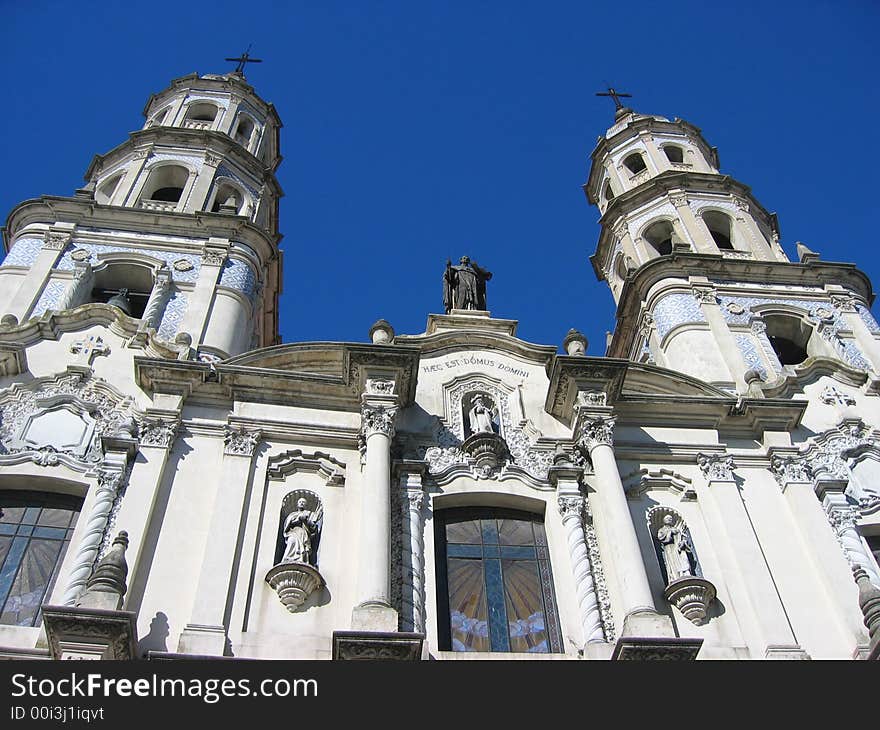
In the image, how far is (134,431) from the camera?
586 inches

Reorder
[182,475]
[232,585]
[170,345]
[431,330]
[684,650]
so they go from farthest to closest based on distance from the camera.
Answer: [431,330] → [170,345] → [182,475] → [232,585] → [684,650]

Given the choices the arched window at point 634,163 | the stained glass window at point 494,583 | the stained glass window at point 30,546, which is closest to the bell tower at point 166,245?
the stained glass window at point 30,546

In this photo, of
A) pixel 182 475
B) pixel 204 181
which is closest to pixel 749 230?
pixel 204 181

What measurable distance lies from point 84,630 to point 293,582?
2.77 metres

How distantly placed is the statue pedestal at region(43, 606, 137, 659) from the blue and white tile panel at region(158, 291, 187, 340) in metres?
8.52

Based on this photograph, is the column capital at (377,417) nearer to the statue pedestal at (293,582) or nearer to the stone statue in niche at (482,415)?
the stone statue in niche at (482,415)

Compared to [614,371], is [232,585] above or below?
below

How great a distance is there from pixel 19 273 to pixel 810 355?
1661cm

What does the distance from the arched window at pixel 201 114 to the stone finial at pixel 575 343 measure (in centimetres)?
1559

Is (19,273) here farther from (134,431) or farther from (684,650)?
(684,650)

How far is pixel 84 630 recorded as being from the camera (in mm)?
10938

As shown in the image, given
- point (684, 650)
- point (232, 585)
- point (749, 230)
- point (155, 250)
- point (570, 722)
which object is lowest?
point (570, 722)

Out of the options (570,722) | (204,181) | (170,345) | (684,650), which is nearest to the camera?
(570,722)

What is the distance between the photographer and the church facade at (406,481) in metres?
12.6
